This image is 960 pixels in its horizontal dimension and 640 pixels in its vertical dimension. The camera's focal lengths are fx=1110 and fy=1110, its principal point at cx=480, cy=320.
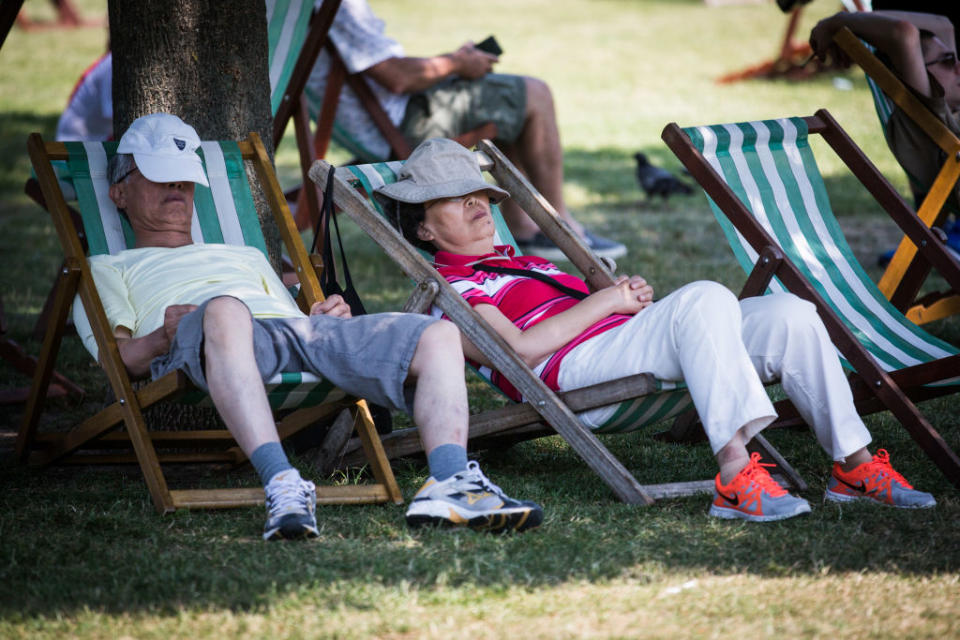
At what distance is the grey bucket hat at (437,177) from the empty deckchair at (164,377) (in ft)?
1.25

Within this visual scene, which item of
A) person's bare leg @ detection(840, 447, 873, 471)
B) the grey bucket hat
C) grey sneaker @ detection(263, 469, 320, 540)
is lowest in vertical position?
person's bare leg @ detection(840, 447, 873, 471)

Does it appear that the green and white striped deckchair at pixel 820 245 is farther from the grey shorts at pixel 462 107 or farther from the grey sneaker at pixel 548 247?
the grey sneaker at pixel 548 247

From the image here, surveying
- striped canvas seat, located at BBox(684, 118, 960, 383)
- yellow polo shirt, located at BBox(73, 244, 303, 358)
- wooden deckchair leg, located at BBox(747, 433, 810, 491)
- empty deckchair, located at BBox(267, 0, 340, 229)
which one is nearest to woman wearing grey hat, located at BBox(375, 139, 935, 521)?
wooden deckchair leg, located at BBox(747, 433, 810, 491)

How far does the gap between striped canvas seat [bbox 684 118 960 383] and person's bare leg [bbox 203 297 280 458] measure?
5.35ft

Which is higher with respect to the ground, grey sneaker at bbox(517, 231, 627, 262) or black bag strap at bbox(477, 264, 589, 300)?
black bag strap at bbox(477, 264, 589, 300)

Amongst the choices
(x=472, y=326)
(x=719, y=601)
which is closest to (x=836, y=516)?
(x=719, y=601)

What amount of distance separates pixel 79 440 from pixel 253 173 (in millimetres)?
1158

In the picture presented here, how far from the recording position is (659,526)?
114 inches

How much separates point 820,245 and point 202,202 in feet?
7.27

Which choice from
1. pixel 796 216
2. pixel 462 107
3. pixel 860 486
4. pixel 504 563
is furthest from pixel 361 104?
pixel 504 563

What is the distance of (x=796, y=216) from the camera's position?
13.4 feet

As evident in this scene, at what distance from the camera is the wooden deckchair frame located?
4336mm

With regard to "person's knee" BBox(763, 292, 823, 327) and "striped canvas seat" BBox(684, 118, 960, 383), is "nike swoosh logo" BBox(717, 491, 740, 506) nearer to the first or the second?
"person's knee" BBox(763, 292, 823, 327)

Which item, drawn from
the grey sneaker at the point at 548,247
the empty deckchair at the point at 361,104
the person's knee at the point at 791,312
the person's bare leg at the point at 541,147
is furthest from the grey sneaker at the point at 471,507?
the grey sneaker at the point at 548,247
